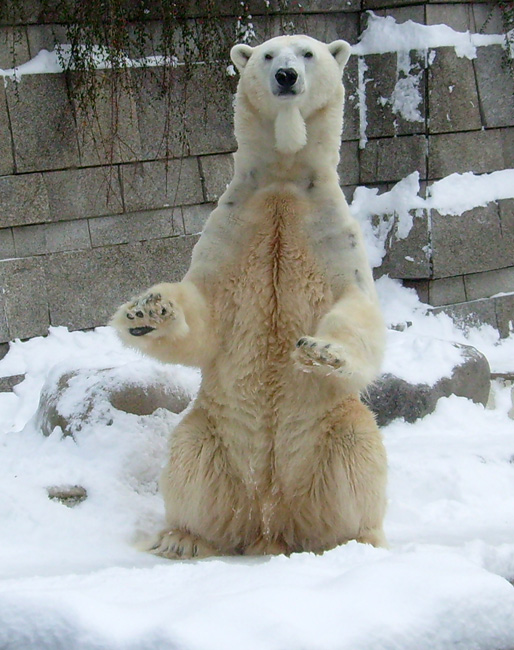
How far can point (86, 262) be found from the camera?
20.5 feet

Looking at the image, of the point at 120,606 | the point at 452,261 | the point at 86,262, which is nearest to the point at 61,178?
the point at 86,262

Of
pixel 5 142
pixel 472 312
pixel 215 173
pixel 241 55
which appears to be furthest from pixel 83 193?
pixel 472 312

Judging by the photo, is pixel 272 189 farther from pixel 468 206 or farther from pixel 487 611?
pixel 468 206

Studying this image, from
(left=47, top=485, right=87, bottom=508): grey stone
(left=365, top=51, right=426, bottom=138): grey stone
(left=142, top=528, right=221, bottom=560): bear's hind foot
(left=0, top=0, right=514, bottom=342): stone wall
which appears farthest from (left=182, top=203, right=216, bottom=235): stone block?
(left=142, top=528, right=221, bottom=560): bear's hind foot

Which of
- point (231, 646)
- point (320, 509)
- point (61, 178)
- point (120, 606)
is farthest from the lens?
point (61, 178)

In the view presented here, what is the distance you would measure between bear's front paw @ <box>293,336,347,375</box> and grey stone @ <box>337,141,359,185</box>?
15.5 ft

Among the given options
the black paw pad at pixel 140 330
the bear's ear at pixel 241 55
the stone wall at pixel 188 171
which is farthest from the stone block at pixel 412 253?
the black paw pad at pixel 140 330

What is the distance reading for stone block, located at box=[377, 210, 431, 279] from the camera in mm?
6918

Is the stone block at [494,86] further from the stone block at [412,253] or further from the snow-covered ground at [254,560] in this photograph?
the snow-covered ground at [254,560]

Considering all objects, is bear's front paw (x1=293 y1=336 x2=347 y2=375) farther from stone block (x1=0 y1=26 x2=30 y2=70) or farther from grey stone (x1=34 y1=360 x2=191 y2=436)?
stone block (x1=0 y1=26 x2=30 y2=70)

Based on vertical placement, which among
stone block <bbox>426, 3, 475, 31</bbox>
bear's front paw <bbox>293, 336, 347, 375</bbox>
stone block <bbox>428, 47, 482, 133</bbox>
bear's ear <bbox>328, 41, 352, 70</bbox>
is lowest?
bear's front paw <bbox>293, 336, 347, 375</bbox>

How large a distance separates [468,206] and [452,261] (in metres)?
0.44

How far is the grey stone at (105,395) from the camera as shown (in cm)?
391

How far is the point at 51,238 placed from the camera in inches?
241
